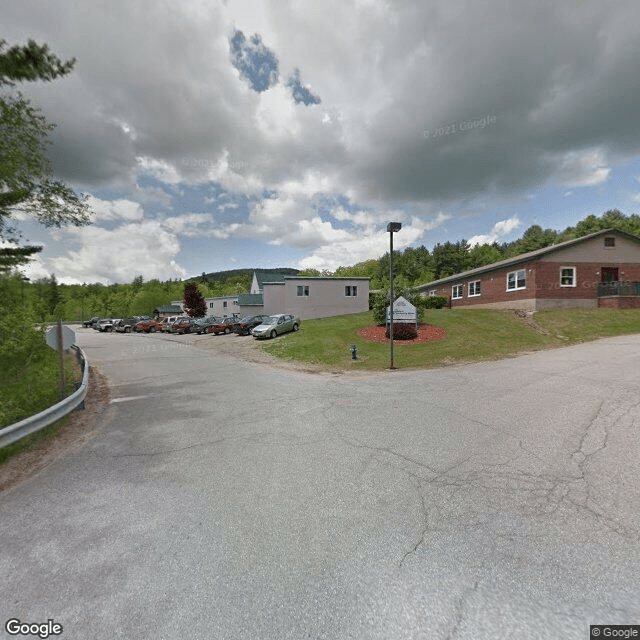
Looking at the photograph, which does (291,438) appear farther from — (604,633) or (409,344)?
(409,344)

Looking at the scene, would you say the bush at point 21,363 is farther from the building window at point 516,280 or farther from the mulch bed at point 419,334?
the building window at point 516,280

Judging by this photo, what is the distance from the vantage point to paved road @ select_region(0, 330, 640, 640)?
213 cm

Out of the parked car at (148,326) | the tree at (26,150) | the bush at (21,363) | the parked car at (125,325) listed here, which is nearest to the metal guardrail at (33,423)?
the bush at (21,363)

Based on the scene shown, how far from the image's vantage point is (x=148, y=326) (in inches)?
1539

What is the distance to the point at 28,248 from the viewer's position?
1357 cm

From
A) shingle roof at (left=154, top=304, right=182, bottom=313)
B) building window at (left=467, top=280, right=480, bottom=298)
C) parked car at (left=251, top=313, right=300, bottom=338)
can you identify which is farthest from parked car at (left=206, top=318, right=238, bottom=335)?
shingle roof at (left=154, top=304, right=182, bottom=313)

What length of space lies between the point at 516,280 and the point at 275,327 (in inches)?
806

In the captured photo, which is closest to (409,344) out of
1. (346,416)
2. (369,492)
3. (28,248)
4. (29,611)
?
(346,416)

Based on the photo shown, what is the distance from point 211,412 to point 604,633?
263 inches

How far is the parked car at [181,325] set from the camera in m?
33.6

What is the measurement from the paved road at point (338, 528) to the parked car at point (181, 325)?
29.0m

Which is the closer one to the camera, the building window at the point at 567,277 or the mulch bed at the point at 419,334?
the mulch bed at the point at 419,334

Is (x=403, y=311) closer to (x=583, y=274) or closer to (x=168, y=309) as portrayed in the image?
(x=583, y=274)

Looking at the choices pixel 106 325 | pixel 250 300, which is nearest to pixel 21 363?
pixel 250 300
